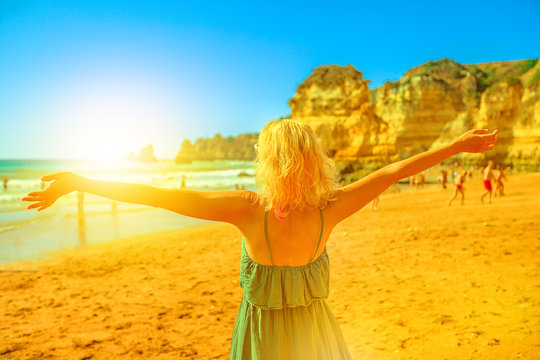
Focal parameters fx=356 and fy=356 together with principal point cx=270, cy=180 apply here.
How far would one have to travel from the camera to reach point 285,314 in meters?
1.80

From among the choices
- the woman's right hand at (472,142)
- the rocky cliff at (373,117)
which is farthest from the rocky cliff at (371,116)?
the woman's right hand at (472,142)

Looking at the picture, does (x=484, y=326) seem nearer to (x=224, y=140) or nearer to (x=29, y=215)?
(x=29, y=215)

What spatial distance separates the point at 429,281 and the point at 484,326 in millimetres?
1850

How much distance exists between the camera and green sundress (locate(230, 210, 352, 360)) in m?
1.74

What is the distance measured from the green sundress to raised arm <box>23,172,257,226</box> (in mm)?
194

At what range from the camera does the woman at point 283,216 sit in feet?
5.37

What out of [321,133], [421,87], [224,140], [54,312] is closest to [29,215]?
[54,312]

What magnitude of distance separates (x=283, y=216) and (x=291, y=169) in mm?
229

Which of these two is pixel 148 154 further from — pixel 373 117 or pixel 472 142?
pixel 472 142

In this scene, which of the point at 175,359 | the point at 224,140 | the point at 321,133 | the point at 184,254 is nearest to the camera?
the point at 175,359

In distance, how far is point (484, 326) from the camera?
160 inches

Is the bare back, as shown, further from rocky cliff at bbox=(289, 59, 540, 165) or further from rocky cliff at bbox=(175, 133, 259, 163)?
rocky cliff at bbox=(175, 133, 259, 163)

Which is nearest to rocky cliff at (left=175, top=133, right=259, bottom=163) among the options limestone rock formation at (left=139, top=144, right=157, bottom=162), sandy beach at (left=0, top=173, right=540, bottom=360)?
limestone rock formation at (left=139, top=144, right=157, bottom=162)

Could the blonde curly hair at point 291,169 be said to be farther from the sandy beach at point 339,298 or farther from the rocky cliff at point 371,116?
the rocky cliff at point 371,116
